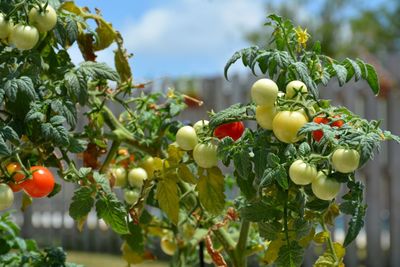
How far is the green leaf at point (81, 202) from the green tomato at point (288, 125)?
37 centimetres

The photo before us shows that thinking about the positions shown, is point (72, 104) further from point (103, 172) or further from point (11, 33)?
point (103, 172)

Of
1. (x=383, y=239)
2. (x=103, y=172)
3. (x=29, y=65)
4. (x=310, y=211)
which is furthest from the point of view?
(x=383, y=239)

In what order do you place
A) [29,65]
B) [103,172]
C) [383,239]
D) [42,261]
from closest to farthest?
[29,65] < [103,172] < [42,261] < [383,239]

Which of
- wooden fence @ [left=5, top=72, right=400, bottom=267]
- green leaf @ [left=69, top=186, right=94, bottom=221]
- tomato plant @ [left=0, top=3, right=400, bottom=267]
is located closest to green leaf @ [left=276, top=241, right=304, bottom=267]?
tomato plant @ [left=0, top=3, right=400, bottom=267]

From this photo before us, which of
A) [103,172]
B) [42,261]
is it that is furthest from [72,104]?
[42,261]

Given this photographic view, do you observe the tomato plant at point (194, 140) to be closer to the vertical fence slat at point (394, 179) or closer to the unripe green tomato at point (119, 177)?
the unripe green tomato at point (119, 177)

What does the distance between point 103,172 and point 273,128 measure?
0.48 metres

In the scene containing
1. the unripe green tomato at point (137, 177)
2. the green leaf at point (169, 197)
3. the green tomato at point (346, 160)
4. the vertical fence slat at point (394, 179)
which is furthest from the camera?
the vertical fence slat at point (394, 179)

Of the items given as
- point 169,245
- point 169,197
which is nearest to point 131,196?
point 169,197

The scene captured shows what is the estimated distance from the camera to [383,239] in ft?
15.7

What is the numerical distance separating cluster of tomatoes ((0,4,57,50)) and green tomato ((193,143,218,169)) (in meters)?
0.32

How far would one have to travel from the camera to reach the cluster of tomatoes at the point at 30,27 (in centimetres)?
111

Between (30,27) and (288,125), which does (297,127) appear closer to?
(288,125)

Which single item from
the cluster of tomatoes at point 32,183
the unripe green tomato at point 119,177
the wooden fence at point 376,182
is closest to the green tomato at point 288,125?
the cluster of tomatoes at point 32,183
